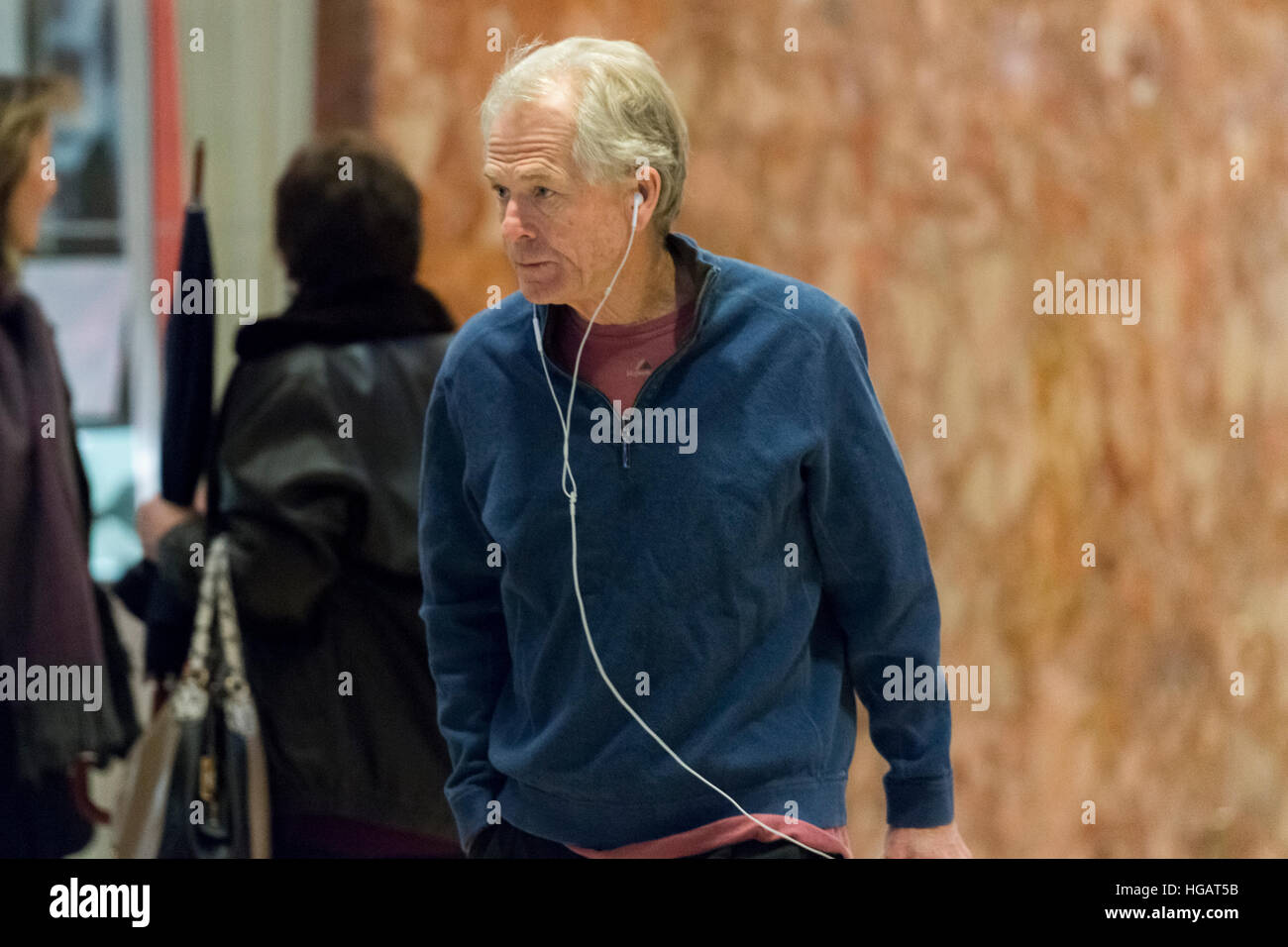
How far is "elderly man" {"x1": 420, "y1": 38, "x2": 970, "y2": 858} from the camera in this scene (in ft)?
4.83

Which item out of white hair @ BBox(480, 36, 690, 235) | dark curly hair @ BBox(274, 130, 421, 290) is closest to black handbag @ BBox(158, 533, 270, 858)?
dark curly hair @ BBox(274, 130, 421, 290)

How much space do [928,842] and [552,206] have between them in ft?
2.60

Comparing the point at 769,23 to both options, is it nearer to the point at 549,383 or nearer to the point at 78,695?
the point at 549,383

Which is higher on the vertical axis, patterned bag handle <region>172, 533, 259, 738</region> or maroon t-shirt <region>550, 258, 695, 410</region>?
maroon t-shirt <region>550, 258, 695, 410</region>

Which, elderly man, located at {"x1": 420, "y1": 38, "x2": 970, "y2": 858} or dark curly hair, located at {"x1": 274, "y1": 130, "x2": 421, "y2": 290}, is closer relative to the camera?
elderly man, located at {"x1": 420, "y1": 38, "x2": 970, "y2": 858}

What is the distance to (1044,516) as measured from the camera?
2.53 metres

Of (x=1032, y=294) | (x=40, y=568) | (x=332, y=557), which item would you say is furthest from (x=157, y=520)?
(x=1032, y=294)

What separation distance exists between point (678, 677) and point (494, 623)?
269 millimetres

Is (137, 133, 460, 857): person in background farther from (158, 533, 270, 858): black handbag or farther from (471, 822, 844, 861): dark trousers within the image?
(471, 822, 844, 861): dark trousers

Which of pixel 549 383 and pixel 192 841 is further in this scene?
pixel 192 841

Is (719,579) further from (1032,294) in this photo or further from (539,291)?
(1032,294)

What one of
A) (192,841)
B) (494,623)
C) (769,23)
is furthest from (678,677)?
(769,23)

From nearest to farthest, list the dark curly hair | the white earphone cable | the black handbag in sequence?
the white earphone cable < the black handbag < the dark curly hair

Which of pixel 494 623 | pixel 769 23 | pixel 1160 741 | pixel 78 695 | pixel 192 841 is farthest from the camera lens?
pixel 1160 741
